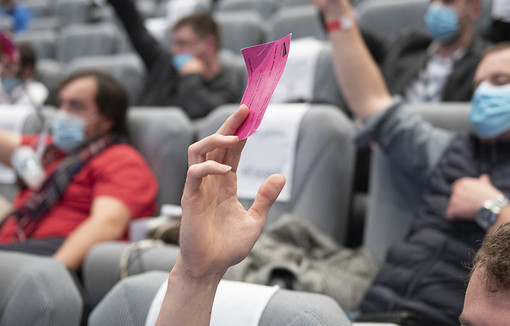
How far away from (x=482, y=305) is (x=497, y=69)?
738mm

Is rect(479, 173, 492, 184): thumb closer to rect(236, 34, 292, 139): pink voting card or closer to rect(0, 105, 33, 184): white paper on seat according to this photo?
rect(236, 34, 292, 139): pink voting card

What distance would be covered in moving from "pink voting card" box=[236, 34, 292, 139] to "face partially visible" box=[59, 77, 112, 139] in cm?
116

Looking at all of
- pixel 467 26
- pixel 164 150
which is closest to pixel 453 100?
pixel 467 26

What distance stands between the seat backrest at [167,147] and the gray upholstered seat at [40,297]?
747 millimetres

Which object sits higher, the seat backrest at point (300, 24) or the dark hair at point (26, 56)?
the seat backrest at point (300, 24)

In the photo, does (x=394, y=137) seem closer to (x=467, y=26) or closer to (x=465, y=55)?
(x=465, y=55)

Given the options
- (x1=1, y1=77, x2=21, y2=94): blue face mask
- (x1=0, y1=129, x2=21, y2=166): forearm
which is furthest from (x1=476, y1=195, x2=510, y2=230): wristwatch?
(x1=1, y1=77, x2=21, y2=94): blue face mask

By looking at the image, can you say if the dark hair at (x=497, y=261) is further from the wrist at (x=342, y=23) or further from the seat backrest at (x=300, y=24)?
the seat backrest at (x=300, y=24)

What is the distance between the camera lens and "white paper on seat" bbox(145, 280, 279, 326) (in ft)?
1.79

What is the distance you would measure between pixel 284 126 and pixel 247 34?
1633 mm

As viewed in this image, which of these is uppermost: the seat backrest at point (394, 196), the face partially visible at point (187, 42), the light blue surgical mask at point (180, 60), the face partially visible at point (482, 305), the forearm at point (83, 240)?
the face partially visible at point (187, 42)

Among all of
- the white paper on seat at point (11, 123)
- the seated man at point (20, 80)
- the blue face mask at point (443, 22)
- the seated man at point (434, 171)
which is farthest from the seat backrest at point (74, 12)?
the seated man at point (434, 171)

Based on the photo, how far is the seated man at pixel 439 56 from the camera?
1693 mm

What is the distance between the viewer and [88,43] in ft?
11.2
